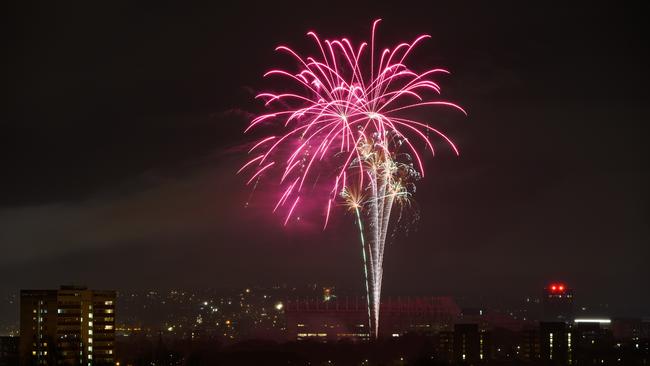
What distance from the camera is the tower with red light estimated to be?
142375 mm

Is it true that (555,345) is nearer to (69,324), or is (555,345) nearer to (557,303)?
(69,324)

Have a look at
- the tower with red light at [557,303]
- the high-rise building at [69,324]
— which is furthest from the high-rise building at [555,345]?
the tower with red light at [557,303]

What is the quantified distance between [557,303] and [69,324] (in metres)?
102

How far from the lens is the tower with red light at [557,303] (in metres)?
142

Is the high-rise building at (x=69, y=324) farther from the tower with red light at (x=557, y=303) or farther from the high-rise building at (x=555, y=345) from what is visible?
the tower with red light at (x=557, y=303)

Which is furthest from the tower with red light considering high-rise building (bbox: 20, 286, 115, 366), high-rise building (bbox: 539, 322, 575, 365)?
high-rise building (bbox: 20, 286, 115, 366)

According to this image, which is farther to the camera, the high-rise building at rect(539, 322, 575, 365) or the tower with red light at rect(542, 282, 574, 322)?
the tower with red light at rect(542, 282, 574, 322)

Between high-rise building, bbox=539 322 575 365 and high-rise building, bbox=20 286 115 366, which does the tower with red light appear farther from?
high-rise building, bbox=20 286 115 366

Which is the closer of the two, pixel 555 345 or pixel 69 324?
pixel 69 324

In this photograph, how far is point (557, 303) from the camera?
143m

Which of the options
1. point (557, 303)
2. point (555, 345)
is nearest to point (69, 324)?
point (555, 345)

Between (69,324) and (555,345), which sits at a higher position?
(69,324)

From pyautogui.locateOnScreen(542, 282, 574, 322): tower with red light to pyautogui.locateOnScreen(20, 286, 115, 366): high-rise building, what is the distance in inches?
3898

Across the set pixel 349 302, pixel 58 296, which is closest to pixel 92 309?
pixel 58 296
